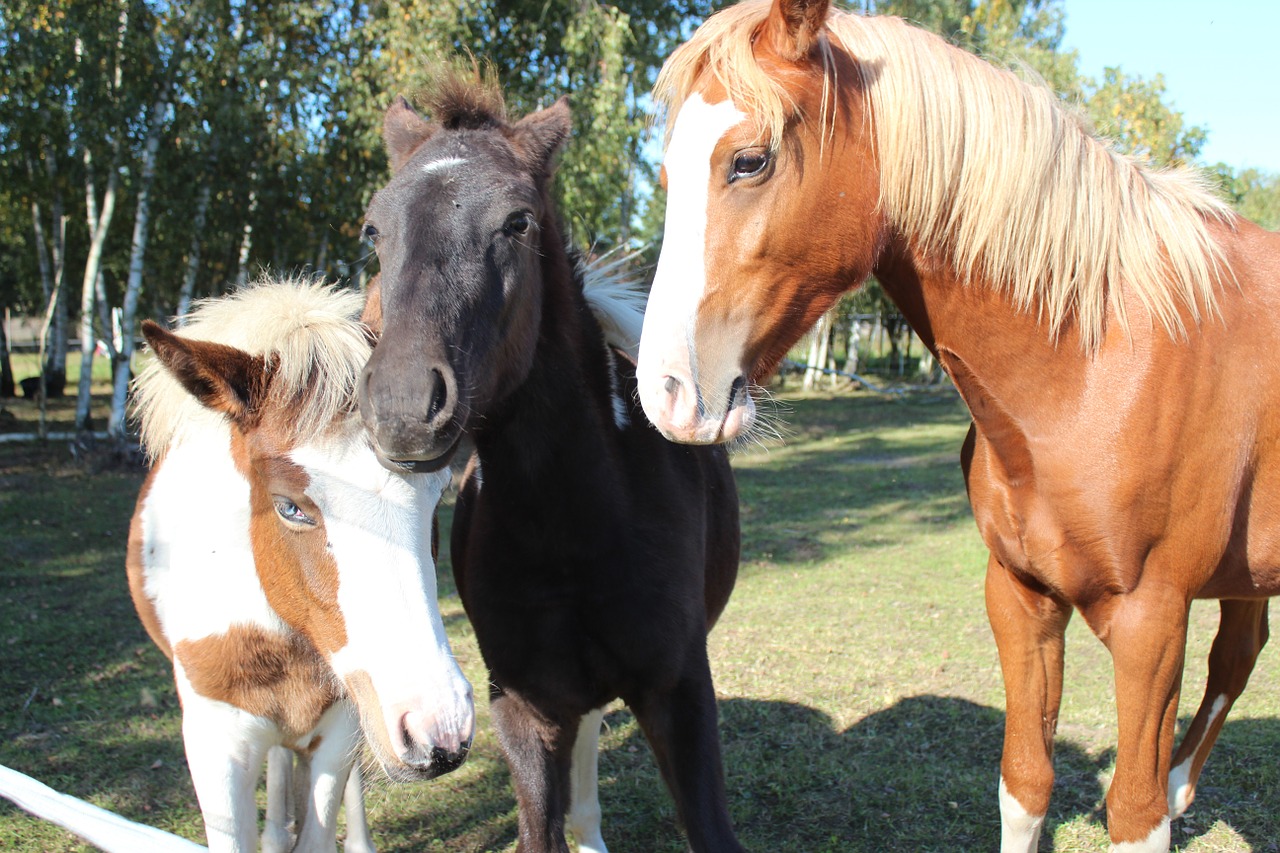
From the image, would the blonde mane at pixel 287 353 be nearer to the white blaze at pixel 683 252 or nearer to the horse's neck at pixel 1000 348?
the white blaze at pixel 683 252

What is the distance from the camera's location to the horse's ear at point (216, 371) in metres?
2.13

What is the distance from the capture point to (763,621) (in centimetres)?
603

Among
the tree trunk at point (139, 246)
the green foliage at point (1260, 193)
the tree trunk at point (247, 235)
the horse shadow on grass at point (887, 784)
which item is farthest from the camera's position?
the green foliage at point (1260, 193)

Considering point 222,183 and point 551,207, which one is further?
point 222,183

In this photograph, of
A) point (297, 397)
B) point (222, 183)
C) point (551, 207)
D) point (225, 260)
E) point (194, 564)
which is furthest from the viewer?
point (225, 260)

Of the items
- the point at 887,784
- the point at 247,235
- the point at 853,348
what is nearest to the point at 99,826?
the point at 887,784

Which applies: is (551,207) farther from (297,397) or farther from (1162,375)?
(1162,375)

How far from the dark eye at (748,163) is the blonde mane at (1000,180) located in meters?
0.05

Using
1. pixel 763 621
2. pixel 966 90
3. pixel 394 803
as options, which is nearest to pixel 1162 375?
pixel 966 90

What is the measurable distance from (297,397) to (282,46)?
11.4m

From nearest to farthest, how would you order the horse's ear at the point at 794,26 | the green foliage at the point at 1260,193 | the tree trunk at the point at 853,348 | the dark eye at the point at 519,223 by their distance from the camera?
the horse's ear at the point at 794,26 → the dark eye at the point at 519,223 → the tree trunk at the point at 853,348 → the green foliage at the point at 1260,193

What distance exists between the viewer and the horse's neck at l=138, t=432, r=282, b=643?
2498mm

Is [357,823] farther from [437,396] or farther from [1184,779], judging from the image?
[1184,779]

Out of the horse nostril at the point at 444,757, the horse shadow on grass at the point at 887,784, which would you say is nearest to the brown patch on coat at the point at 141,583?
the horse nostril at the point at 444,757
